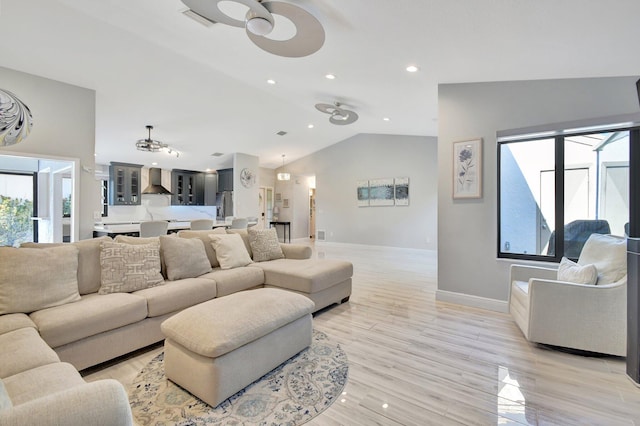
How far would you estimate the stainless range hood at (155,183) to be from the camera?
8.29 m

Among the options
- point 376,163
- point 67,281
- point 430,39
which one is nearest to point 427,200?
point 376,163

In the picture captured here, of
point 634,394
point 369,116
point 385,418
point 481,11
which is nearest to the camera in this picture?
point 385,418

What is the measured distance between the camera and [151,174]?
27.7 feet

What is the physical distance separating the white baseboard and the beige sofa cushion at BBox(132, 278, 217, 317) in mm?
2847

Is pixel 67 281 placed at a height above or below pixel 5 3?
below

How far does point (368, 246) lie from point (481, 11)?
6.78m

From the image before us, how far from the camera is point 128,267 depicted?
2.63 m

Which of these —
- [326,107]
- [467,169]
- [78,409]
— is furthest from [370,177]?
[78,409]

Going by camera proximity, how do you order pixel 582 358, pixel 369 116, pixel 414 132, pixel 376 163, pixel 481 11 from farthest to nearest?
pixel 376 163 < pixel 414 132 < pixel 369 116 < pixel 582 358 < pixel 481 11

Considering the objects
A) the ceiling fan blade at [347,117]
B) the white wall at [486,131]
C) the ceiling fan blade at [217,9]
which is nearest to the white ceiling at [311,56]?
the white wall at [486,131]

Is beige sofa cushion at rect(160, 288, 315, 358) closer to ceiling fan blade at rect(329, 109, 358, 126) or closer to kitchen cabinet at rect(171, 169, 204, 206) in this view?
ceiling fan blade at rect(329, 109, 358, 126)

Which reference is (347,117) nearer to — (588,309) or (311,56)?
(311,56)

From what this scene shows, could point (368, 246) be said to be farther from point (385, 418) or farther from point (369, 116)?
point (385, 418)

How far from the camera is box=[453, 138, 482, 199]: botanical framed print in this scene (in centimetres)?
362
